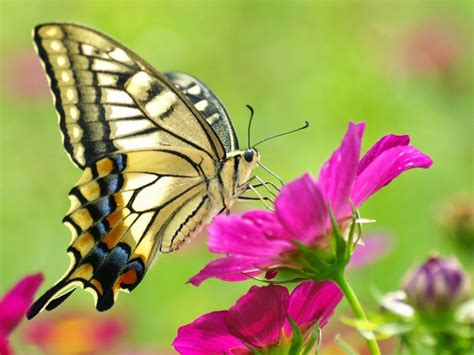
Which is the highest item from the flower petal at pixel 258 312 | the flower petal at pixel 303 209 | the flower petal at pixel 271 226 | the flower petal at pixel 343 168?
the flower petal at pixel 343 168

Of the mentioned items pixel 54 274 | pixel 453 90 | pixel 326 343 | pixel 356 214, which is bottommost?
pixel 54 274

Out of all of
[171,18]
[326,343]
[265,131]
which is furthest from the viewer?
[171,18]

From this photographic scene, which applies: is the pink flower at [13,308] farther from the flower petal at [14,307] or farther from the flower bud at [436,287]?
the flower bud at [436,287]

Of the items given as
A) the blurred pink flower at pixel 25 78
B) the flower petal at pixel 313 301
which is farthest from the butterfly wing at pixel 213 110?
the blurred pink flower at pixel 25 78

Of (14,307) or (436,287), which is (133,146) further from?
(436,287)

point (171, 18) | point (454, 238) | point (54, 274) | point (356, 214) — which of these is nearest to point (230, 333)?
point (356, 214)

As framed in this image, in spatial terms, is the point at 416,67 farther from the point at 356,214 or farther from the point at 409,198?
the point at 356,214

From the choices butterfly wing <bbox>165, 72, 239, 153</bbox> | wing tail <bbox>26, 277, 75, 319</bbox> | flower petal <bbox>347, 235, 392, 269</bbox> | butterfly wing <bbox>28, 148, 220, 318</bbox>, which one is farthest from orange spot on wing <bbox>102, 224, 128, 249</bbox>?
flower petal <bbox>347, 235, 392, 269</bbox>
